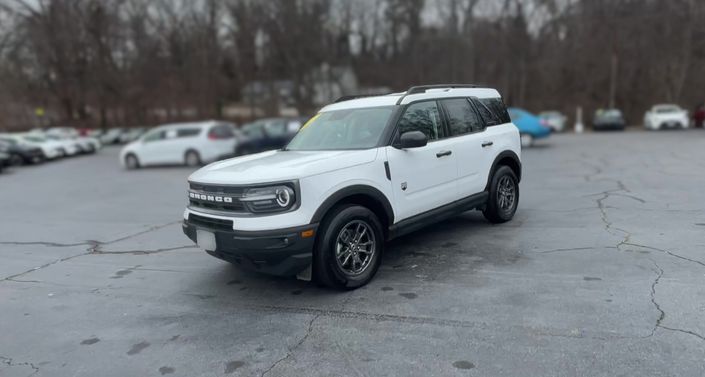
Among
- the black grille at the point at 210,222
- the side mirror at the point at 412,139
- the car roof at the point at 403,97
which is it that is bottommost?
the black grille at the point at 210,222

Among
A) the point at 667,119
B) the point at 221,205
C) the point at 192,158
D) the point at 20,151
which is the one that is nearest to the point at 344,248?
the point at 221,205

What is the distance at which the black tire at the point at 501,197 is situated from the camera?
6.68 m

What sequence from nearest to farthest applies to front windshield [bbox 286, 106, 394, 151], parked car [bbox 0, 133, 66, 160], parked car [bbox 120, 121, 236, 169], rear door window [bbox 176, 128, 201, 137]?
front windshield [bbox 286, 106, 394, 151] → parked car [bbox 120, 121, 236, 169] → rear door window [bbox 176, 128, 201, 137] → parked car [bbox 0, 133, 66, 160]

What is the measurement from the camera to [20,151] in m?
22.8

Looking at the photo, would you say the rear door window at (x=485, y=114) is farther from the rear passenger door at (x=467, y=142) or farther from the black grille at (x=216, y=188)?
the black grille at (x=216, y=188)

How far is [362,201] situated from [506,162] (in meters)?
2.95

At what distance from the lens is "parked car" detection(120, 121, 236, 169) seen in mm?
18141

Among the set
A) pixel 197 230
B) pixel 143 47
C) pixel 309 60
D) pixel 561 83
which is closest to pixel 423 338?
pixel 197 230

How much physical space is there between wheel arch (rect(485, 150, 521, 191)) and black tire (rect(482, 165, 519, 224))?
0.22 feet

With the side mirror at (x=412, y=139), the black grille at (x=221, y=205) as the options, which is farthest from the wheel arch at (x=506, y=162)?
the black grille at (x=221, y=205)

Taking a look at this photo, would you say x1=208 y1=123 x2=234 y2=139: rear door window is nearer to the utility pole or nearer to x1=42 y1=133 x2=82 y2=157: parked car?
x1=42 y1=133 x2=82 y2=157: parked car

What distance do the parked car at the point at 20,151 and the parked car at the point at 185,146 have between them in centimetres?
688

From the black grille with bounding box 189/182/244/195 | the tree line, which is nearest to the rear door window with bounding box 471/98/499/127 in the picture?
the black grille with bounding box 189/182/244/195

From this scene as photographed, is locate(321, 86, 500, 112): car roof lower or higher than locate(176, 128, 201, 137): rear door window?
higher
